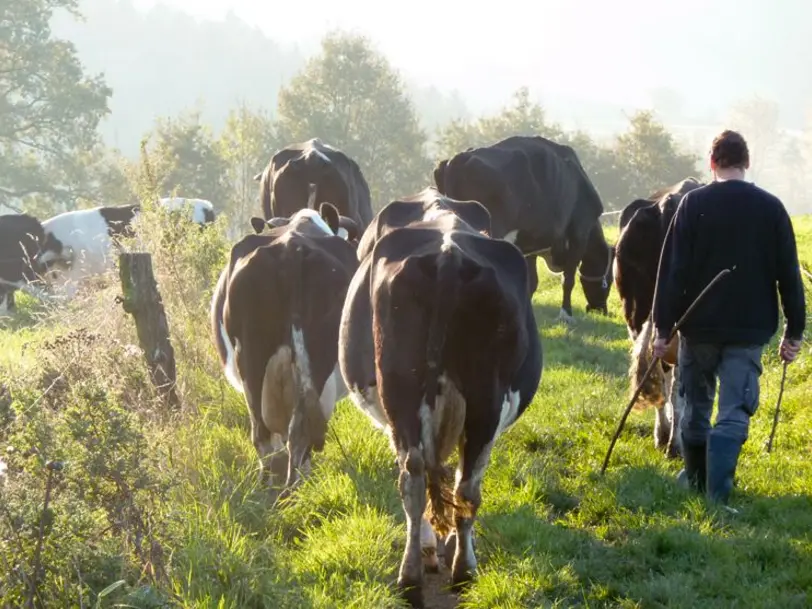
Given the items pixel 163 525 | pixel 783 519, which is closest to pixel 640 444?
pixel 783 519

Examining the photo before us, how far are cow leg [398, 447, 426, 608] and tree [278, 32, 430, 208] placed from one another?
157 ft

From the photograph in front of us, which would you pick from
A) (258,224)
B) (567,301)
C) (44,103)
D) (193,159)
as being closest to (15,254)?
(258,224)

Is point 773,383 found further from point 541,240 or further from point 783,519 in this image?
point 541,240

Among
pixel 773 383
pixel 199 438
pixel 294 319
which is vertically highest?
pixel 294 319

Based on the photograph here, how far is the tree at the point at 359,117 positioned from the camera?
53.3 meters

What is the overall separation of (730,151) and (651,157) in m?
47.8

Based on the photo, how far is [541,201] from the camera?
13.1m

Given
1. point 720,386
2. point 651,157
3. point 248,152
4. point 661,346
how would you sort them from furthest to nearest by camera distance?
point 651,157
point 248,152
point 661,346
point 720,386

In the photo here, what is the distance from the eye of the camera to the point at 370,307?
552 cm

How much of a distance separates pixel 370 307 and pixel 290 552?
1.58 metres

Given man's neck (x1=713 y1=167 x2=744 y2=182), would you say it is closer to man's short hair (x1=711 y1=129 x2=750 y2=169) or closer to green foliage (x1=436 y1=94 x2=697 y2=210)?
man's short hair (x1=711 y1=129 x2=750 y2=169)

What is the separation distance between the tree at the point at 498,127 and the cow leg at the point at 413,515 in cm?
5262

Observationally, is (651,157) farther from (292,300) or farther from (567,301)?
(292,300)

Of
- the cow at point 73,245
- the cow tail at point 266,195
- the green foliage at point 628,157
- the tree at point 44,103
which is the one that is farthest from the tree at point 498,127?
the cow tail at point 266,195
